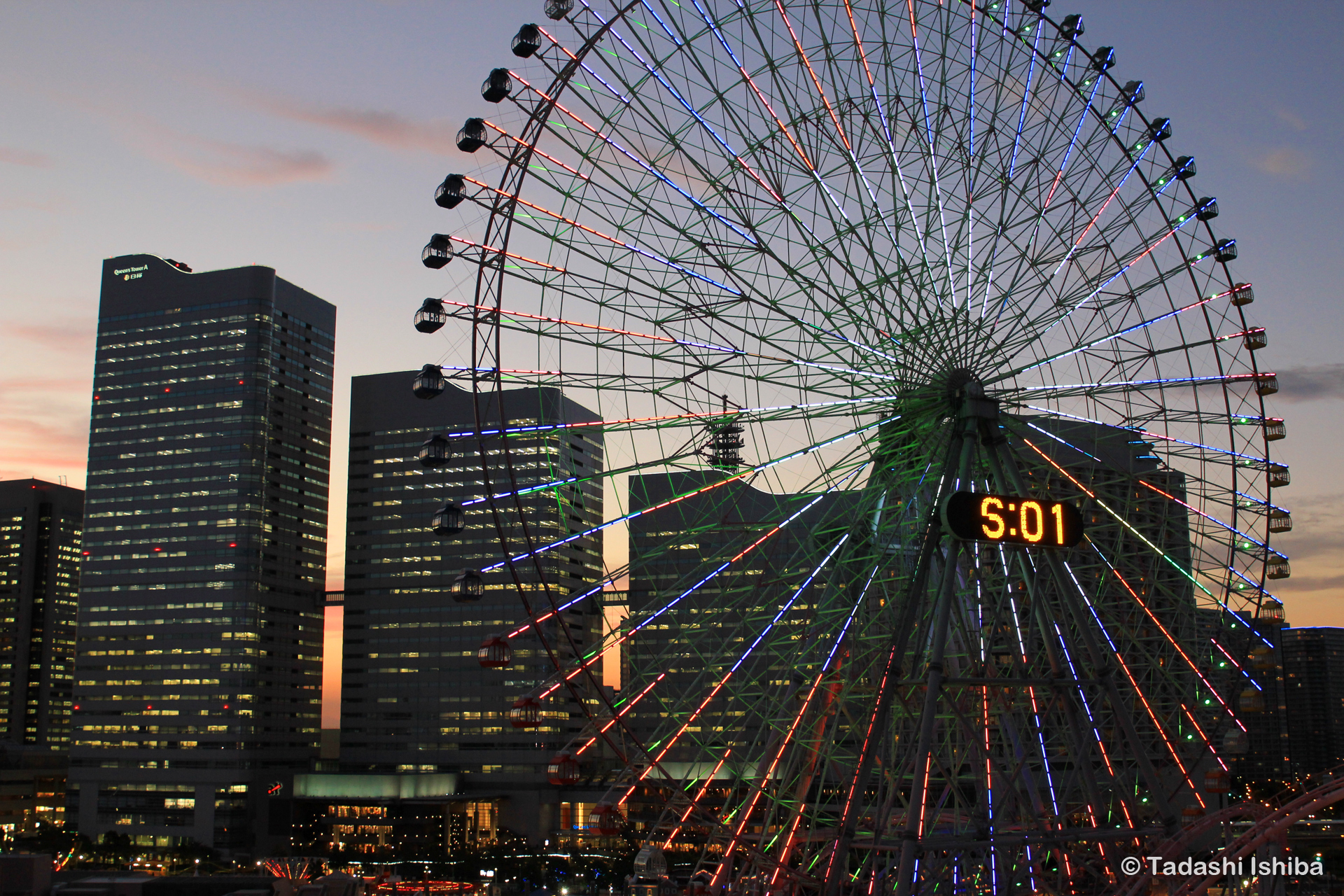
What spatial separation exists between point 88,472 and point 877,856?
13937cm

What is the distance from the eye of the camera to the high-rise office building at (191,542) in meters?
139

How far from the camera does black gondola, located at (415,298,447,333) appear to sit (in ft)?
108

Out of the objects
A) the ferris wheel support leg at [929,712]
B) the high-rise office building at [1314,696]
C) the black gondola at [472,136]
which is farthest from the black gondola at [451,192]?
the high-rise office building at [1314,696]

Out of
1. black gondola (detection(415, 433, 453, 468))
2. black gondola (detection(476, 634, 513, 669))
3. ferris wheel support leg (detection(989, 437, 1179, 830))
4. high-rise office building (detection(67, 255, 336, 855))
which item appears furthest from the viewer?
high-rise office building (detection(67, 255, 336, 855))

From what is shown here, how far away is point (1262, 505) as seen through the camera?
35.0m

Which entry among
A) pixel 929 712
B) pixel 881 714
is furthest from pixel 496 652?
pixel 929 712

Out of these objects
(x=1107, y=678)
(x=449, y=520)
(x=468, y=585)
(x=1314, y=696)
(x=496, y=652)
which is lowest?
(x=1314, y=696)

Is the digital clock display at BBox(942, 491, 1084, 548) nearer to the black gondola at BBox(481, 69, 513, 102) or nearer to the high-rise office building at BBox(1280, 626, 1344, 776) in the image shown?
the black gondola at BBox(481, 69, 513, 102)

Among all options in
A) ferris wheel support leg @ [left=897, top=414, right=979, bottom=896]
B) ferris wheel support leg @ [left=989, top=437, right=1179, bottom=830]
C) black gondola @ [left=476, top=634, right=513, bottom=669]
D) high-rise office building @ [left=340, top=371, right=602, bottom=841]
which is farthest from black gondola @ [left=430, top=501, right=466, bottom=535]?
high-rise office building @ [left=340, top=371, right=602, bottom=841]

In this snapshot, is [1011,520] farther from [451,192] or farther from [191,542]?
[191,542]

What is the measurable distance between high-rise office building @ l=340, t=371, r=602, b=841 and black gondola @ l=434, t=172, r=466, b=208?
90.0 metres

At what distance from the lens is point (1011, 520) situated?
28078mm

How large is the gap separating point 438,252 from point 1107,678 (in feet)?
64.5

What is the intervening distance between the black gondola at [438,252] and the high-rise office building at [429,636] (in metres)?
89.5
